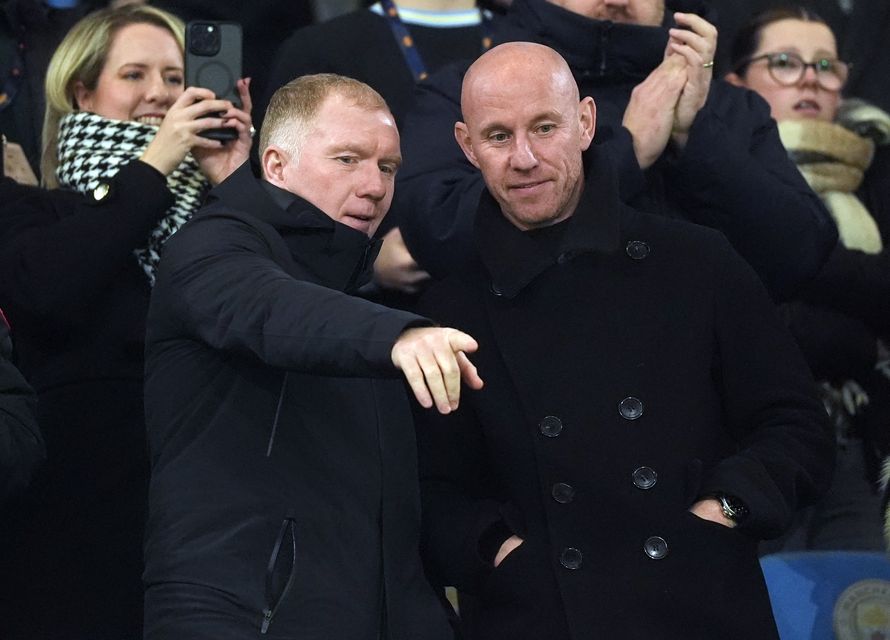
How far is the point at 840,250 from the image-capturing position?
4.31 meters

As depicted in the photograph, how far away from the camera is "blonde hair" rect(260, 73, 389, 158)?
3.22 meters

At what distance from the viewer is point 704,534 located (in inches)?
122

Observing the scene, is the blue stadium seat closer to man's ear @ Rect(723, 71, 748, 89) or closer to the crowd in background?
the crowd in background

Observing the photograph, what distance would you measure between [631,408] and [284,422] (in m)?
0.70

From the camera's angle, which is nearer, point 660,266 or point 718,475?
point 718,475

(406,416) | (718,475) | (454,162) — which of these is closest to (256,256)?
(406,416)

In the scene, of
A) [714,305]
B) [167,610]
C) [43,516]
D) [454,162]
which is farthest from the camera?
[454,162]

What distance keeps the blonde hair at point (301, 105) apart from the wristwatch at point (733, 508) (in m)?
1.02

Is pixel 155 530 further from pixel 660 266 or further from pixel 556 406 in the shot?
pixel 660 266

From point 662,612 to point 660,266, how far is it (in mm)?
710

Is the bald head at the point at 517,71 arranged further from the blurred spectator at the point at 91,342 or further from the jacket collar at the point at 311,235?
the blurred spectator at the point at 91,342

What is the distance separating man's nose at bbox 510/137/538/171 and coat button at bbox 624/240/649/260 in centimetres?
26

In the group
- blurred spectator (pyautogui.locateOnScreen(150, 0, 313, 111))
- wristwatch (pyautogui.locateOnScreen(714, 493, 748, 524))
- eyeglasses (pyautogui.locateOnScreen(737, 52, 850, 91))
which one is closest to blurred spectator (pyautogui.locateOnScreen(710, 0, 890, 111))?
eyeglasses (pyautogui.locateOnScreen(737, 52, 850, 91))

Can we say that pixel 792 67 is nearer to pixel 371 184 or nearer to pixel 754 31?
pixel 754 31
